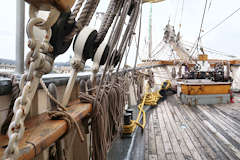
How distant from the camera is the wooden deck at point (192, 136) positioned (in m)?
1.69

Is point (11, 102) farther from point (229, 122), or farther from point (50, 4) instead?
point (229, 122)

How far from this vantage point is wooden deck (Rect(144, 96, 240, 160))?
1687mm

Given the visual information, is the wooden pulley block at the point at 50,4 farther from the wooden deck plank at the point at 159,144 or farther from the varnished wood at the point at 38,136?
the wooden deck plank at the point at 159,144

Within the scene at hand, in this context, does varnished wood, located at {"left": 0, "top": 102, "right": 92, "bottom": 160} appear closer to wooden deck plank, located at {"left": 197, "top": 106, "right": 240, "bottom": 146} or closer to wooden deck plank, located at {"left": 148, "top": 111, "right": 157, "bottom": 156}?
wooden deck plank, located at {"left": 148, "top": 111, "right": 157, "bottom": 156}

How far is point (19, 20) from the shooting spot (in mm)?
672

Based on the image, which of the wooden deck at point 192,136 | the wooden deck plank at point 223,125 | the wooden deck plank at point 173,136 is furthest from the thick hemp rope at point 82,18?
the wooden deck plank at point 223,125

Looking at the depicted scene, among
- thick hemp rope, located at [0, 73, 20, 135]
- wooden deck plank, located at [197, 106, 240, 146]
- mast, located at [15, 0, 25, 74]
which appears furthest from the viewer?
wooden deck plank, located at [197, 106, 240, 146]

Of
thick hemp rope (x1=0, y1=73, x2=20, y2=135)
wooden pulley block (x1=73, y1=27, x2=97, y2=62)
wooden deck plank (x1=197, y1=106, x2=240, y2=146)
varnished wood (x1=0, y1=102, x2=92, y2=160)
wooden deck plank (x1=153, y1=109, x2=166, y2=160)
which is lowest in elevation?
wooden deck plank (x1=153, y1=109, x2=166, y2=160)

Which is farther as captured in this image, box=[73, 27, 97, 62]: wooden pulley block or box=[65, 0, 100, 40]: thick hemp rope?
box=[73, 27, 97, 62]: wooden pulley block

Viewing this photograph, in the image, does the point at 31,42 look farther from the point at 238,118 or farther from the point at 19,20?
the point at 238,118

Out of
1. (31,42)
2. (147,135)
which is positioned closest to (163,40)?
(147,135)

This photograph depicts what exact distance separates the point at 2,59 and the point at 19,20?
256mm

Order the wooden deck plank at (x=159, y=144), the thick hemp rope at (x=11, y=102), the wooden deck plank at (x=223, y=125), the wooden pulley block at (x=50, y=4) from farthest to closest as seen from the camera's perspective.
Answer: the wooden deck plank at (x=223, y=125), the wooden deck plank at (x=159, y=144), the thick hemp rope at (x=11, y=102), the wooden pulley block at (x=50, y=4)

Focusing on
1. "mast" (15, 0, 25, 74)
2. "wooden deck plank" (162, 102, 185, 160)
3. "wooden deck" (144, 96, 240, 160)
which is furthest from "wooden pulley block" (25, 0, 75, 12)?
"wooden deck plank" (162, 102, 185, 160)
